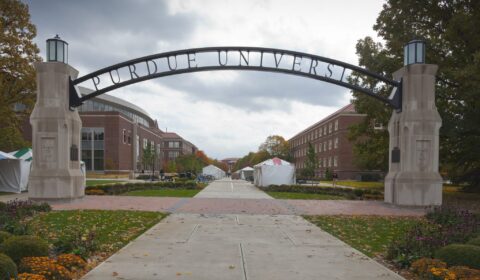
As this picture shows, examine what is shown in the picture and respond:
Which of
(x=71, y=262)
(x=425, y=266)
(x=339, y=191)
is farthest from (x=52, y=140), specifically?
(x=339, y=191)

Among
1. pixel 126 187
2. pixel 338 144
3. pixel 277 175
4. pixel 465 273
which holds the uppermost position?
pixel 338 144

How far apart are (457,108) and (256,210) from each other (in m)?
15.1

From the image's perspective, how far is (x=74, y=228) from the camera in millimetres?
10125

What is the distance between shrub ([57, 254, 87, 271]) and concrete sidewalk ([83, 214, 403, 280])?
0.90 ft

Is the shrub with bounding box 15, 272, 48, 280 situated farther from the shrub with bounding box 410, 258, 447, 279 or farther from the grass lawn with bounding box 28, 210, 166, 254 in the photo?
the shrub with bounding box 410, 258, 447, 279

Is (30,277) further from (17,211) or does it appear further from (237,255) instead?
(17,211)

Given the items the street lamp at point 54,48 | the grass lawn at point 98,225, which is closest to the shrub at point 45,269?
the grass lawn at point 98,225

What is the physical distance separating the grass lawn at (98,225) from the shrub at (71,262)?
52.5 inches

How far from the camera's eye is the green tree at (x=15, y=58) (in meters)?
26.5

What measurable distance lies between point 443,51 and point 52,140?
21.2 metres

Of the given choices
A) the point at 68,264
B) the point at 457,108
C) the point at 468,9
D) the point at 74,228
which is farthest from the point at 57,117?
the point at 468,9

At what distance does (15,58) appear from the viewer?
26516mm

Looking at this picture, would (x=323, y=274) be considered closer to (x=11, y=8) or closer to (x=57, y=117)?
(x=57, y=117)

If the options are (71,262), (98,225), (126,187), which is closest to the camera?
(71,262)
